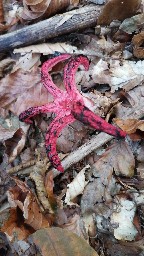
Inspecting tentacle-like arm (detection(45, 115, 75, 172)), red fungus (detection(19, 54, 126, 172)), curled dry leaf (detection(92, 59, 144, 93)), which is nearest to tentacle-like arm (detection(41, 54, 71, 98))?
red fungus (detection(19, 54, 126, 172))

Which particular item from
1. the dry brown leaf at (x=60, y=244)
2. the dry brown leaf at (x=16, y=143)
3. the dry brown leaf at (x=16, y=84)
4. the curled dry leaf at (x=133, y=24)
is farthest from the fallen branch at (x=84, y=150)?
the curled dry leaf at (x=133, y=24)

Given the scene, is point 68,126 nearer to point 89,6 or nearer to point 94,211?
point 94,211

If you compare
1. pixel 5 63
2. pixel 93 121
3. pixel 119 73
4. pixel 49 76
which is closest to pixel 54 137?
pixel 93 121

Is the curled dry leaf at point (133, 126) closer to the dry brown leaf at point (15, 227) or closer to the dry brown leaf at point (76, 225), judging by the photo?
the dry brown leaf at point (76, 225)

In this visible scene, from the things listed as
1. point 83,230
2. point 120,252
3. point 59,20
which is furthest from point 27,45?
point 120,252

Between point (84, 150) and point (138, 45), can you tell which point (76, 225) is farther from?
point (138, 45)

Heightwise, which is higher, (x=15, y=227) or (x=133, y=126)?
(x=133, y=126)
